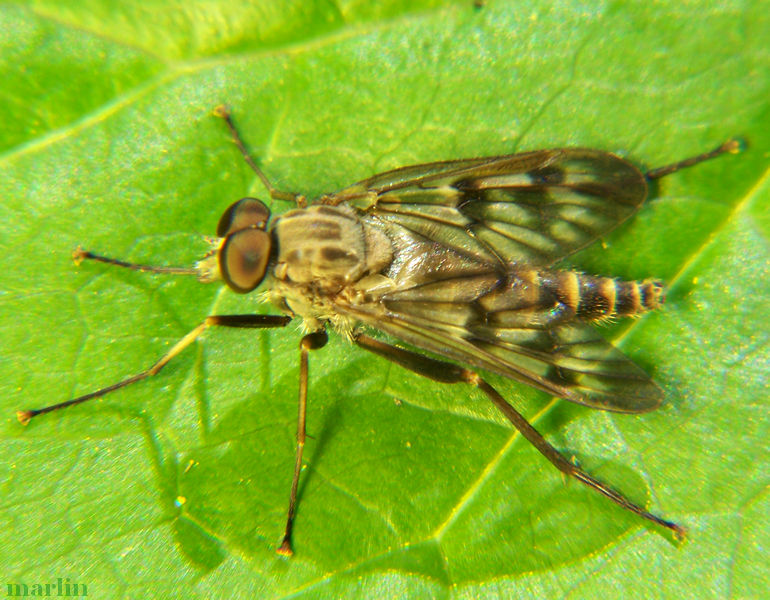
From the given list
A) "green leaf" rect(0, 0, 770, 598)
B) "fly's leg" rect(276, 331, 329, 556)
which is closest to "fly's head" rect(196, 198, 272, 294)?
"green leaf" rect(0, 0, 770, 598)

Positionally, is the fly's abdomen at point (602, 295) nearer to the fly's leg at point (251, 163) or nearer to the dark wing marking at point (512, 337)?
the dark wing marking at point (512, 337)

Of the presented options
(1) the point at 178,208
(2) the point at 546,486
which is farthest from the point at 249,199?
(2) the point at 546,486

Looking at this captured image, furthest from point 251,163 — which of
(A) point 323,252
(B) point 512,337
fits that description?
(B) point 512,337

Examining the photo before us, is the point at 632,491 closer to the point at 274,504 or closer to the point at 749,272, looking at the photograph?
the point at 749,272

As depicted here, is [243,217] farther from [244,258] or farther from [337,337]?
[337,337]

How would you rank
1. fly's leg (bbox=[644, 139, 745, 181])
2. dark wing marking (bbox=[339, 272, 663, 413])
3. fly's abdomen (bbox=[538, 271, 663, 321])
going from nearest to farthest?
dark wing marking (bbox=[339, 272, 663, 413]) → fly's abdomen (bbox=[538, 271, 663, 321]) → fly's leg (bbox=[644, 139, 745, 181])

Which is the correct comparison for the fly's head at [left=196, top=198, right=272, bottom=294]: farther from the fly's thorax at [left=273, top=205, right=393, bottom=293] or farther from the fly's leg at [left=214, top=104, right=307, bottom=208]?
the fly's leg at [left=214, top=104, right=307, bottom=208]
